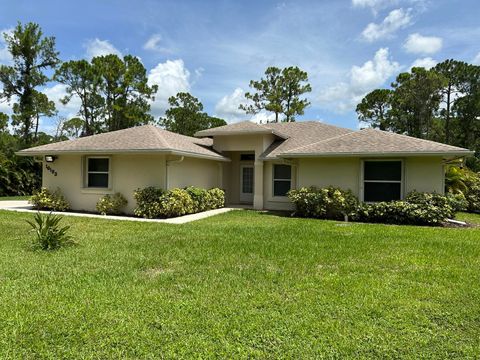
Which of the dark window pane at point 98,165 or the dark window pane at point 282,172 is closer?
the dark window pane at point 98,165

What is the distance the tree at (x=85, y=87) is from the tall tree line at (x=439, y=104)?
3101 cm

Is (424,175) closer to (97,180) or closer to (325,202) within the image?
(325,202)

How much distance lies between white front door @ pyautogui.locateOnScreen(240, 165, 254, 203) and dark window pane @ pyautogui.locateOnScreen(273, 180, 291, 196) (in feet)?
8.52

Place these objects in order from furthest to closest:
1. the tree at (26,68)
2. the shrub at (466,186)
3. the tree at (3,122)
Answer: the tree at (3,122), the tree at (26,68), the shrub at (466,186)

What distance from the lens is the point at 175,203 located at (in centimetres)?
1334

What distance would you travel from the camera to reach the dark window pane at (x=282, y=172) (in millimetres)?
16712

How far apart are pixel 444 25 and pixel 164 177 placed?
1249cm

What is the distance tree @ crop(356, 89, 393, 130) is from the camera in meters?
35.6

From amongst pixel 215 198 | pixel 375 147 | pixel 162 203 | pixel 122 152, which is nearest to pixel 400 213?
pixel 375 147

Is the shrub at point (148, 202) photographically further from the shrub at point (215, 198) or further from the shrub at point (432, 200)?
the shrub at point (432, 200)

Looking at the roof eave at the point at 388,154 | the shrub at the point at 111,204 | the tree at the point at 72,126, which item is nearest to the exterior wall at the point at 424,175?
the roof eave at the point at 388,154

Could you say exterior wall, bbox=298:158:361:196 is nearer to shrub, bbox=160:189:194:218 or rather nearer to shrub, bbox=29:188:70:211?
shrub, bbox=160:189:194:218

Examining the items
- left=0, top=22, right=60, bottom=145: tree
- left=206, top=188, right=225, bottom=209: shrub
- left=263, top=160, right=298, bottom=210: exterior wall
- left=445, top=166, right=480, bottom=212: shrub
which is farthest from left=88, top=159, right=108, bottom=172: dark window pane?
left=0, top=22, right=60, bottom=145: tree

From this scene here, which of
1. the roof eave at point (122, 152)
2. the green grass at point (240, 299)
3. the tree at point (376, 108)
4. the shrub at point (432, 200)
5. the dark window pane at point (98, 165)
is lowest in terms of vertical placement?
the green grass at point (240, 299)
